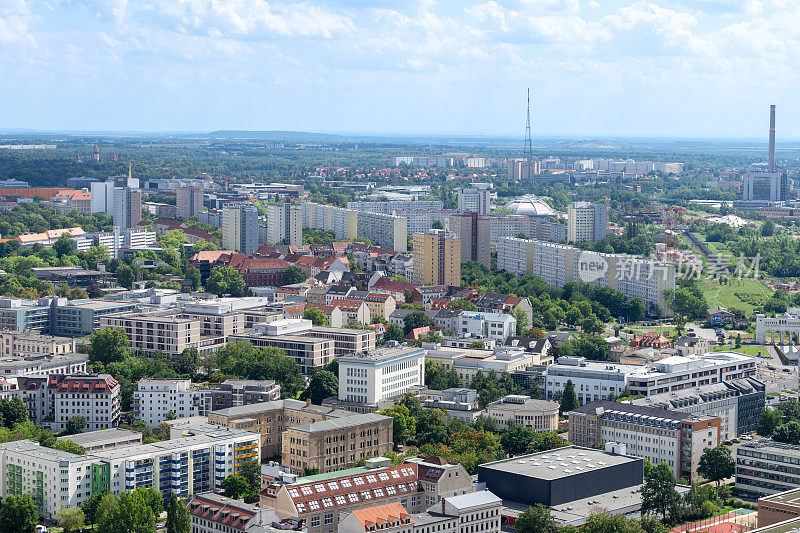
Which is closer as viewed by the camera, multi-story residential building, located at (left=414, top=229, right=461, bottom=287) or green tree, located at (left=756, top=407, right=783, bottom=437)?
green tree, located at (left=756, top=407, right=783, bottom=437)

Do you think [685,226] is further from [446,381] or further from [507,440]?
[507,440]

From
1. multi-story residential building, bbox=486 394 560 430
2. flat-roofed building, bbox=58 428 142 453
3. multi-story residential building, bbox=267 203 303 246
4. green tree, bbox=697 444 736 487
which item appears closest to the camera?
flat-roofed building, bbox=58 428 142 453

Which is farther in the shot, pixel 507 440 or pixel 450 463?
pixel 507 440

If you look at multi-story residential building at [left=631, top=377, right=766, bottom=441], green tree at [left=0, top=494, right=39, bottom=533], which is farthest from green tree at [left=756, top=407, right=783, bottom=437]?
green tree at [left=0, top=494, right=39, bottom=533]

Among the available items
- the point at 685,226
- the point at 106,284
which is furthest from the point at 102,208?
the point at 685,226

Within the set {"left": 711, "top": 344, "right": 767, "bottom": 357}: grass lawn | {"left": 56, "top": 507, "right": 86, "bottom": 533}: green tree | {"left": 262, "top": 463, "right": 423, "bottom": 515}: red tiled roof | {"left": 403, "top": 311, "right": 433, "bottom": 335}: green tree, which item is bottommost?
{"left": 56, "top": 507, "right": 86, "bottom": 533}: green tree

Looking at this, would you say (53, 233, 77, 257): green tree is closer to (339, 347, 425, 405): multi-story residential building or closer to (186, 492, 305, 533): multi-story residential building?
(339, 347, 425, 405): multi-story residential building
